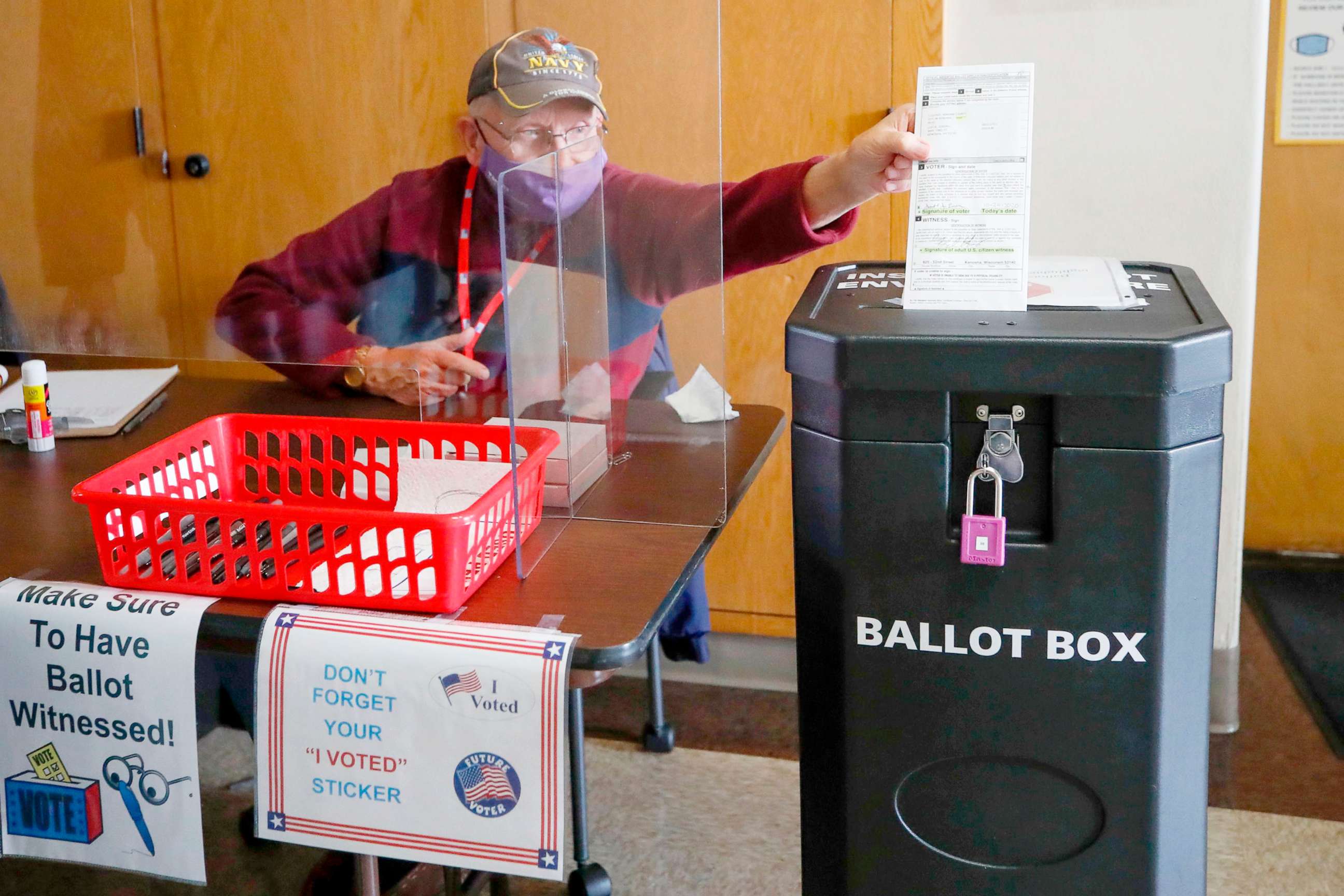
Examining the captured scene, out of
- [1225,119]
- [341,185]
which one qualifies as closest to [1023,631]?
[341,185]

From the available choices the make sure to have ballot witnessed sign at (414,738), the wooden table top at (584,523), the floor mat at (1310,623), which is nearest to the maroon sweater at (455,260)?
the wooden table top at (584,523)

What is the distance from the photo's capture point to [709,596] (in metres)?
2.67

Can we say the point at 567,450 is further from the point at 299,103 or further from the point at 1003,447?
the point at 299,103

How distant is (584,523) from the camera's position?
4.66 ft

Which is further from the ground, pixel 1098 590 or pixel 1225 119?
pixel 1225 119

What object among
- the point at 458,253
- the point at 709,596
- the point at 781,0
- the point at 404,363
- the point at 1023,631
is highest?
the point at 781,0

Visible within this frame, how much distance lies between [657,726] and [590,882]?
0.51m

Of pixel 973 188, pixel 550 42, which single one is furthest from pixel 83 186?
pixel 973 188

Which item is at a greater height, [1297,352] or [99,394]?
[99,394]

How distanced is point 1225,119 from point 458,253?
4.53 feet

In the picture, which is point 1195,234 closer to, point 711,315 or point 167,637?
point 711,315

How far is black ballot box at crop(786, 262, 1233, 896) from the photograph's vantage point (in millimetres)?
1111

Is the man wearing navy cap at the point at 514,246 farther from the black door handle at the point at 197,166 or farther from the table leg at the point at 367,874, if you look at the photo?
the table leg at the point at 367,874

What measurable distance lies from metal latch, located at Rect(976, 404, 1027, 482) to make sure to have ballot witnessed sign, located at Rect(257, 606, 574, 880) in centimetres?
41
